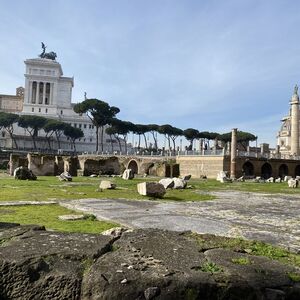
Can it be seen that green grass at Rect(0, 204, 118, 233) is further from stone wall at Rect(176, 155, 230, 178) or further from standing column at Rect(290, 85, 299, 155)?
standing column at Rect(290, 85, 299, 155)

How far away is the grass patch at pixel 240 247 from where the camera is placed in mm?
3854

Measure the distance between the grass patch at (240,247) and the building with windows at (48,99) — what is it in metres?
99.9

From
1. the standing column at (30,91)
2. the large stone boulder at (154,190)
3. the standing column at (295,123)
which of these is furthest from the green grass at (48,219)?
the standing column at (30,91)

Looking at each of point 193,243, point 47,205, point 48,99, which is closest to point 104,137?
point 48,99

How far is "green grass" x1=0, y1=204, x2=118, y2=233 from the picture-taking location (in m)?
6.56

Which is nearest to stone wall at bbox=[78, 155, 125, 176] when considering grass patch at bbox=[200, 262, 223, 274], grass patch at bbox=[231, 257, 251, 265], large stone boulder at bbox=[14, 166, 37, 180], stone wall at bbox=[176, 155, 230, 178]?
large stone boulder at bbox=[14, 166, 37, 180]

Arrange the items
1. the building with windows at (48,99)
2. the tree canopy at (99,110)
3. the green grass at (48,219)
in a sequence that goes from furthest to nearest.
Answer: the building with windows at (48,99) < the tree canopy at (99,110) < the green grass at (48,219)

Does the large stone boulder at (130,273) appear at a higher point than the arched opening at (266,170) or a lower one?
lower

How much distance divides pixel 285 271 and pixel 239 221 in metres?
4.99

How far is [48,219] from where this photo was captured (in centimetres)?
746

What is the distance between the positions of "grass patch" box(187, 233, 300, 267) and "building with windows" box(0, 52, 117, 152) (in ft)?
328

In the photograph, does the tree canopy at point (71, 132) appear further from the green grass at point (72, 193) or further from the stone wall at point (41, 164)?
the green grass at point (72, 193)

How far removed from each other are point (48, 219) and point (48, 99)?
11383 cm

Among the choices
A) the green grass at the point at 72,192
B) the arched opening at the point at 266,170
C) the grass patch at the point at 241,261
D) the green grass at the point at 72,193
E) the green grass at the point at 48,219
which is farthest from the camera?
the arched opening at the point at 266,170
